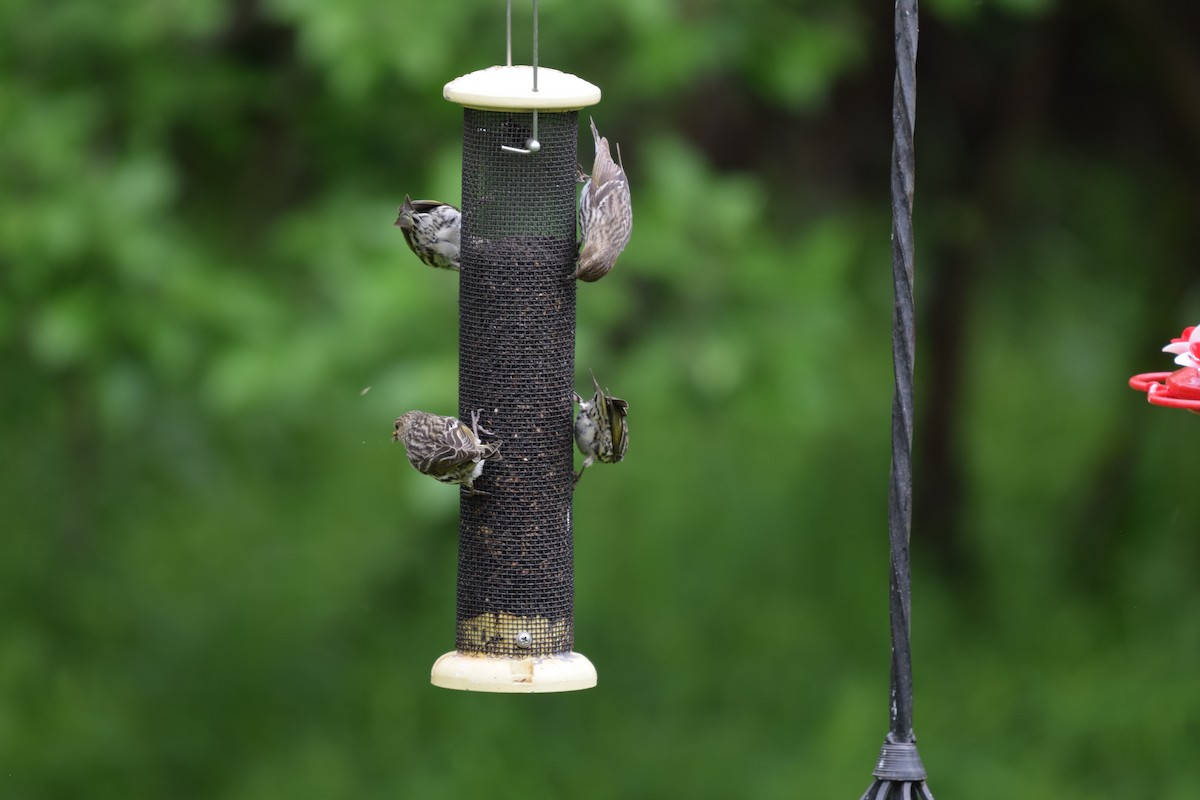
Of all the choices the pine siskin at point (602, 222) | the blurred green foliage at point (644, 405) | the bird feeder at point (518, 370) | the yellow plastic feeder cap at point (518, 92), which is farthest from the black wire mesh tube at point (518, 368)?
the blurred green foliage at point (644, 405)

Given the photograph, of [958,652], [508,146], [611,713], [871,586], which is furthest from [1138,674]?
[508,146]

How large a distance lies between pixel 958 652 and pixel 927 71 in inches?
147

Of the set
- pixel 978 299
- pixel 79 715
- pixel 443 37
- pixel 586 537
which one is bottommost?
pixel 79 715

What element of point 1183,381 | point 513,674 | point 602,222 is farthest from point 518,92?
point 1183,381

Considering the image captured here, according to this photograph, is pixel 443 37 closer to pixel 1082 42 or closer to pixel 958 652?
pixel 958 652

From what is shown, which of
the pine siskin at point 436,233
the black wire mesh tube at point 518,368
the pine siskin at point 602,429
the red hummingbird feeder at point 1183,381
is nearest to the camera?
the red hummingbird feeder at point 1183,381

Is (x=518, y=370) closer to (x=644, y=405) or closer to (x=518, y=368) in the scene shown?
(x=518, y=368)

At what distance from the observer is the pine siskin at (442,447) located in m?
4.31

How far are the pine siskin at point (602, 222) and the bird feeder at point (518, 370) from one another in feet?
0.36

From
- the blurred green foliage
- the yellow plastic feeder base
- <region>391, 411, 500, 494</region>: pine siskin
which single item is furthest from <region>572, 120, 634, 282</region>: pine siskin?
the blurred green foliage

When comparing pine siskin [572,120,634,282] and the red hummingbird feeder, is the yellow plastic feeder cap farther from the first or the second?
the red hummingbird feeder

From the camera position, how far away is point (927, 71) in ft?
38.4

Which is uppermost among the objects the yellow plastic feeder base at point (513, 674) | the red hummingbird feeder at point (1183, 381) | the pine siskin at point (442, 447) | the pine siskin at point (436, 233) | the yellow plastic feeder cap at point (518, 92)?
the yellow plastic feeder cap at point (518, 92)

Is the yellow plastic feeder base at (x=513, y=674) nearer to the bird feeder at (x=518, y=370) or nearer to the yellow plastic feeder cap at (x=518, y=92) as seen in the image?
the bird feeder at (x=518, y=370)
